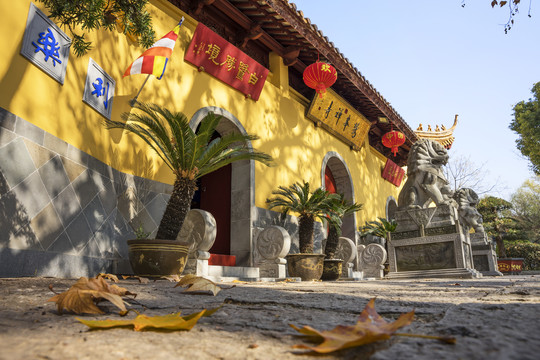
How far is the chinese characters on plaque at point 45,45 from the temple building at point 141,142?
0.5 inches

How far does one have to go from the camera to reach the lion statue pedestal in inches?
294

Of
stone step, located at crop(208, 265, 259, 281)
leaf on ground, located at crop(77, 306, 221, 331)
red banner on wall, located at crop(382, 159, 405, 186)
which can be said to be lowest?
stone step, located at crop(208, 265, 259, 281)

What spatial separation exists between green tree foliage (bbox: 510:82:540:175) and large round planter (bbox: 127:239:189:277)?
1545cm

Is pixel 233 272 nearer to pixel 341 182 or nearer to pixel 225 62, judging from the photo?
pixel 225 62

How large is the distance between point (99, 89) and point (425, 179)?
6985mm

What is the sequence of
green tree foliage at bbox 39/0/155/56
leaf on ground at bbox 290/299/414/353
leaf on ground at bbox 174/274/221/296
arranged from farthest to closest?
green tree foliage at bbox 39/0/155/56, leaf on ground at bbox 174/274/221/296, leaf on ground at bbox 290/299/414/353

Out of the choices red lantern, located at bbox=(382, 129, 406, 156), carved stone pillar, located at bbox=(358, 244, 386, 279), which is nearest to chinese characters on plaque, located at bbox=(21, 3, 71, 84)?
carved stone pillar, located at bbox=(358, 244, 386, 279)

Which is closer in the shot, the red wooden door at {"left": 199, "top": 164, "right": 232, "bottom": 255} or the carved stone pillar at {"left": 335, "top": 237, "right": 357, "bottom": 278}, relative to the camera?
the red wooden door at {"left": 199, "top": 164, "right": 232, "bottom": 255}

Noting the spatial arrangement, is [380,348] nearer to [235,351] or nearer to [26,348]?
[235,351]

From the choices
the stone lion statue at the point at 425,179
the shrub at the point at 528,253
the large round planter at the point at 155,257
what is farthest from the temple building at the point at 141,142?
the shrub at the point at 528,253

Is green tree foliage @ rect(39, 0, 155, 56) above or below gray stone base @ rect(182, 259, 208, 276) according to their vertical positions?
above

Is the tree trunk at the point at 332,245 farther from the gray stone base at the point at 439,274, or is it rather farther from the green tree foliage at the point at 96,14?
the green tree foliage at the point at 96,14

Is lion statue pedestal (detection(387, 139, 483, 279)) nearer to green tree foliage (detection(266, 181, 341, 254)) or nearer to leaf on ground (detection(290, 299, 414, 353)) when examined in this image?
green tree foliage (detection(266, 181, 341, 254))

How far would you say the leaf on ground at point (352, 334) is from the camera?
0.67 meters
